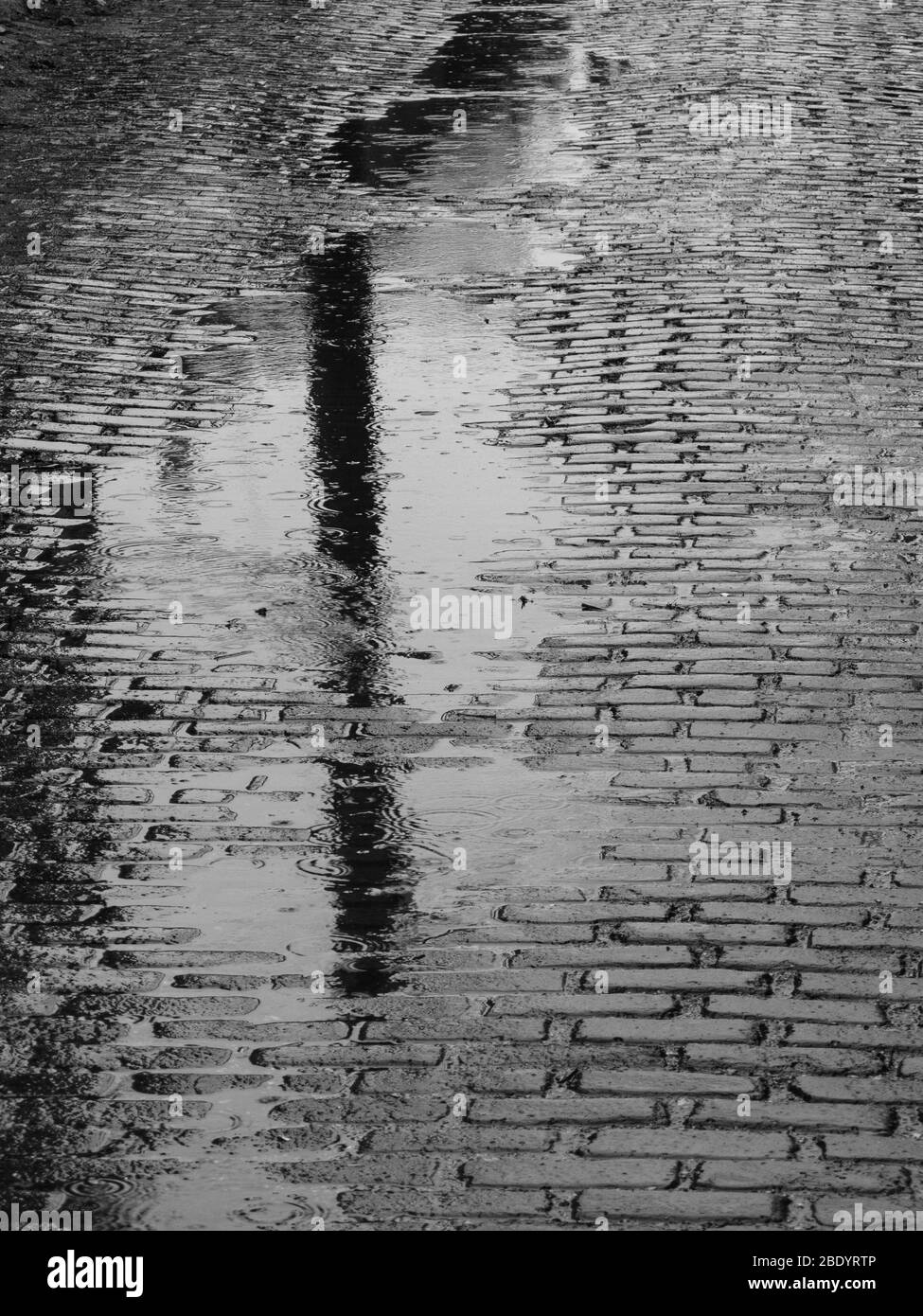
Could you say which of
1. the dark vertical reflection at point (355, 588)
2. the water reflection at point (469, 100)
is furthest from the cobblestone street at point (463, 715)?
the water reflection at point (469, 100)

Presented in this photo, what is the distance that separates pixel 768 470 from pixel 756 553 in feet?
2.51

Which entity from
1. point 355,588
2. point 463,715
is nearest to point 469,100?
point 355,588

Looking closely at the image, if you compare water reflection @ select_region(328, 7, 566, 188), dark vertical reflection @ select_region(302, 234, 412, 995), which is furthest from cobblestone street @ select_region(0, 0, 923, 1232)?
water reflection @ select_region(328, 7, 566, 188)

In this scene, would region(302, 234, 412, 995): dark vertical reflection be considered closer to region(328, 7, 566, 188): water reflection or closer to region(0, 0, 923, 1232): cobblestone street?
region(0, 0, 923, 1232): cobblestone street

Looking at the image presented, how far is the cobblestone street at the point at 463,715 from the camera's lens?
3.19 meters

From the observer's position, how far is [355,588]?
5570 millimetres

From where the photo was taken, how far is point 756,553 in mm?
5746

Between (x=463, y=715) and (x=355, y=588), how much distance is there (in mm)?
946

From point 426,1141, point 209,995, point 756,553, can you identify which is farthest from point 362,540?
point 426,1141

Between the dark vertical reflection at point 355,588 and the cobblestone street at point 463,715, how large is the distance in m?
0.02

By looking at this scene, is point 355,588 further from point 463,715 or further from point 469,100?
point 469,100

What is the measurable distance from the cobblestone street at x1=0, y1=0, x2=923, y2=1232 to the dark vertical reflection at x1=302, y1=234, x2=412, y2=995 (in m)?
0.02

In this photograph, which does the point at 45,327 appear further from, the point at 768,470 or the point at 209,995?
the point at 209,995
